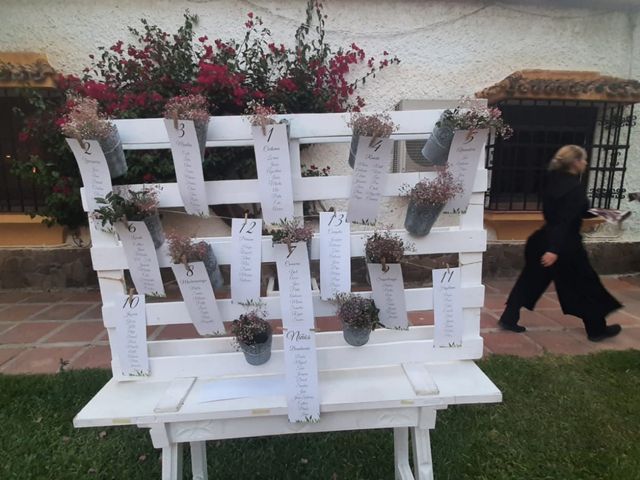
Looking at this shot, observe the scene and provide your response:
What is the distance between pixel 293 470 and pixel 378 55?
381 centimetres

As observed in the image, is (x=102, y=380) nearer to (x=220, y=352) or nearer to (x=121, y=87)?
(x=220, y=352)

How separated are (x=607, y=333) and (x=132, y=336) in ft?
10.6

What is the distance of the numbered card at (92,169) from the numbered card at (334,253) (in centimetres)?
68

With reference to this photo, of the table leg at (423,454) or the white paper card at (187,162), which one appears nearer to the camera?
the white paper card at (187,162)

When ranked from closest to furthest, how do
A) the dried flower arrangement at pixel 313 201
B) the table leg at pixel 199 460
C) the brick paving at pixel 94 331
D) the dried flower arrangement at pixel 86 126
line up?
the dried flower arrangement at pixel 86 126 → the table leg at pixel 199 460 → the brick paving at pixel 94 331 → the dried flower arrangement at pixel 313 201

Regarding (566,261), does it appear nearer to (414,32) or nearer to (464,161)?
(464,161)

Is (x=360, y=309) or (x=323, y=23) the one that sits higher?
(x=323, y=23)

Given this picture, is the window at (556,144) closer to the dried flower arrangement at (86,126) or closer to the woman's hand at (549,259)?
the woman's hand at (549,259)

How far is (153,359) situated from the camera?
136 cm

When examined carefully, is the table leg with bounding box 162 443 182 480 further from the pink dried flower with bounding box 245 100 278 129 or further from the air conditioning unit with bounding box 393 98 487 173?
the air conditioning unit with bounding box 393 98 487 173

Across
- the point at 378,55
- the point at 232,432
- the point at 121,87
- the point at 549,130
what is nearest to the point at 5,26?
the point at 121,87

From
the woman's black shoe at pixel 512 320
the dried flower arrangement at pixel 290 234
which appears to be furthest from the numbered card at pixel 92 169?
the woman's black shoe at pixel 512 320

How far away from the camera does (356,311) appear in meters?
1.28

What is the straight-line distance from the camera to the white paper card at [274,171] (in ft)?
3.96
